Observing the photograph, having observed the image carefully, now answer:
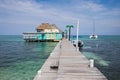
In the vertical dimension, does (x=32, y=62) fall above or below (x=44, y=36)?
below

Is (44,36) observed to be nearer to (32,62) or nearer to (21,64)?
(32,62)

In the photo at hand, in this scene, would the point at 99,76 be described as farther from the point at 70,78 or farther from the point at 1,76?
the point at 1,76

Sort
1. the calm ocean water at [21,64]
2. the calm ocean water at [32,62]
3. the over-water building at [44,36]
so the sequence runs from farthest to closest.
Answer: the over-water building at [44,36] < the calm ocean water at [32,62] < the calm ocean water at [21,64]

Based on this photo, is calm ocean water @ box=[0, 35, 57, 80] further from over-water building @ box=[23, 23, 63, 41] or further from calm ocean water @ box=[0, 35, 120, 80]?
over-water building @ box=[23, 23, 63, 41]

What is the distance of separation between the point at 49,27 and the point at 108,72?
58.4 metres

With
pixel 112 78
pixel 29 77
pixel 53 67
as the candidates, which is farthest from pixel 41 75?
pixel 112 78

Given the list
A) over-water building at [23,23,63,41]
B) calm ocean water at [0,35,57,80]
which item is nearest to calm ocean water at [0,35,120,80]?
calm ocean water at [0,35,57,80]

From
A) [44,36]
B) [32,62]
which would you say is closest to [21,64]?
[32,62]

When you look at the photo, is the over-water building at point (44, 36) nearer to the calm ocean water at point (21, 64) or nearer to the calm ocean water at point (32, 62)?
the calm ocean water at point (32, 62)

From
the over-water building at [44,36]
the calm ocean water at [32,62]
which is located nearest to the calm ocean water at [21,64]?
the calm ocean water at [32,62]

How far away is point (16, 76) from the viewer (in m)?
13.7

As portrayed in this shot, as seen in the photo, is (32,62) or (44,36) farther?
(44,36)

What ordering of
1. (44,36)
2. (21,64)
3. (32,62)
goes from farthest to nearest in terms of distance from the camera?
(44,36), (32,62), (21,64)

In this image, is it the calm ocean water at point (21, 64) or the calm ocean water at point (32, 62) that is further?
the calm ocean water at point (32, 62)
